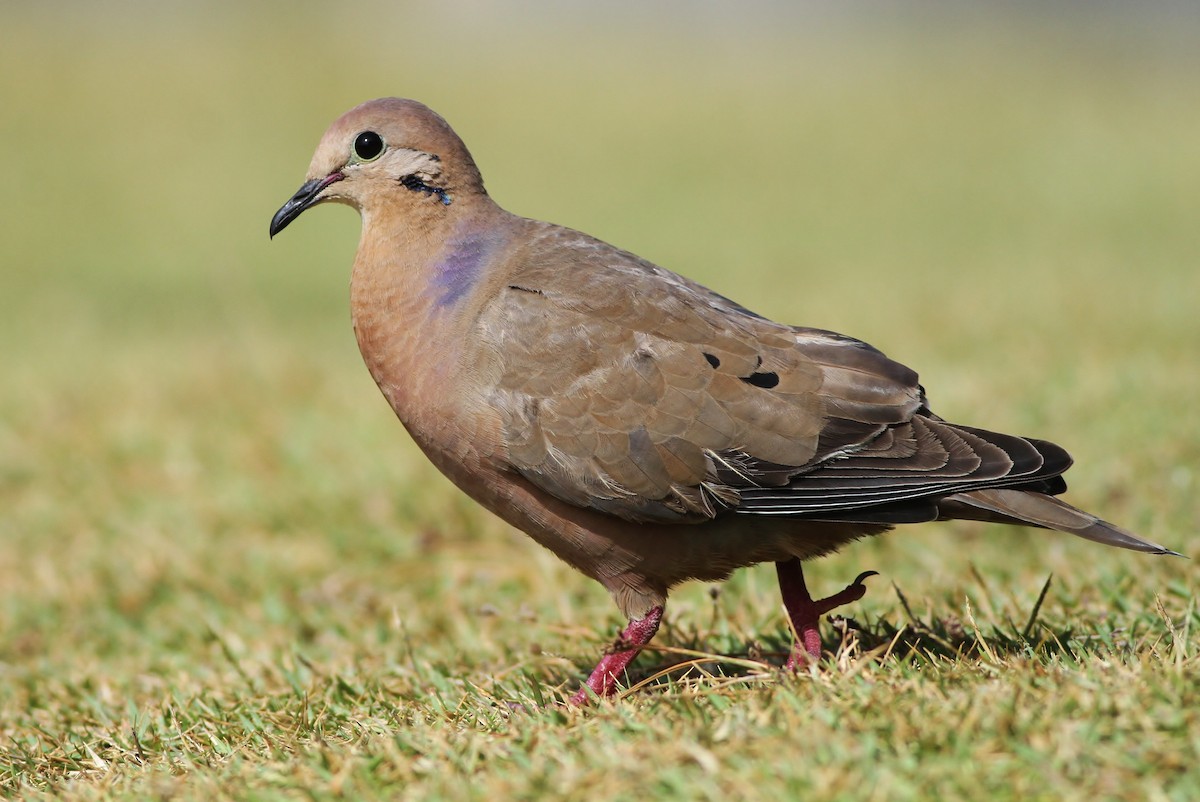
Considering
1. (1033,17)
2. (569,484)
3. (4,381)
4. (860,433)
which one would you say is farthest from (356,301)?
(1033,17)

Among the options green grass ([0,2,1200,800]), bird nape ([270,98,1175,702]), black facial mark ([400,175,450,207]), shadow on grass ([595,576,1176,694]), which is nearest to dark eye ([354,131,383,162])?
black facial mark ([400,175,450,207])

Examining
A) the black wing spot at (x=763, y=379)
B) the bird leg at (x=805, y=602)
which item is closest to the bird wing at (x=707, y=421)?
the black wing spot at (x=763, y=379)

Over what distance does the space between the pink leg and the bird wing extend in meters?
0.34

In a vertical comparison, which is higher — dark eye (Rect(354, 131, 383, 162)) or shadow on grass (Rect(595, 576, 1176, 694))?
dark eye (Rect(354, 131, 383, 162))

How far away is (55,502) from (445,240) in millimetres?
3362

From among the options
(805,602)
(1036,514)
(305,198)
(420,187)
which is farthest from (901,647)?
(305,198)

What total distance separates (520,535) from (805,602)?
199cm

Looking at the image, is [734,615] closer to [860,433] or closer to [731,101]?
[860,433]

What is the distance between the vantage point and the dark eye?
4.04 m

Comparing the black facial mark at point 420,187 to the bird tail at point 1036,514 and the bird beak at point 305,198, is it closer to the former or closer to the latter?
the bird beak at point 305,198

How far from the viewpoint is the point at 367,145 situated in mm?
4055

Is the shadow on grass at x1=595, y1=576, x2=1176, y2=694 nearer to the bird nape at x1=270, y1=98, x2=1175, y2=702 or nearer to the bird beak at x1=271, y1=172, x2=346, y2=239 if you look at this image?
the bird nape at x1=270, y1=98, x2=1175, y2=702

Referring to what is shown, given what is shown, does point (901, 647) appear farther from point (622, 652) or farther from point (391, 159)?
point (391, 159)

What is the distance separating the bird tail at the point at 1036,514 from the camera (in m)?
3.22
